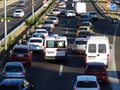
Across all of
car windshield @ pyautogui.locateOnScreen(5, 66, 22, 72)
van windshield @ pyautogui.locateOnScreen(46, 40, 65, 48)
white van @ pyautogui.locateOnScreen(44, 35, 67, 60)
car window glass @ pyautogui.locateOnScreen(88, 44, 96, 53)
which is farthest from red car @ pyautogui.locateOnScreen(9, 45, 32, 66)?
car windshield @ pyautogui.locateOnScreen(5, 66, 22, 72)

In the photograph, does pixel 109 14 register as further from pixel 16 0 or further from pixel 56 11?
pixel 16 0

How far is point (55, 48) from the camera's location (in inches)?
1668

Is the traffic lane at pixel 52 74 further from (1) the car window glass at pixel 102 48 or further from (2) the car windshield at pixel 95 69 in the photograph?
(1) the car window glass at pixel 102 48

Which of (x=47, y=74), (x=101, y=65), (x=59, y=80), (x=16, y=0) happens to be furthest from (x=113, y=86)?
(x=16, y=0)

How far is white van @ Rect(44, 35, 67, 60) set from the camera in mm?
42378

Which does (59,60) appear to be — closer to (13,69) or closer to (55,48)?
(55,48)

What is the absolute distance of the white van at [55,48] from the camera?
42.4 meters

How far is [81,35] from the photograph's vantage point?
56.3m

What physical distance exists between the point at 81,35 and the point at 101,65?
75.1 feet

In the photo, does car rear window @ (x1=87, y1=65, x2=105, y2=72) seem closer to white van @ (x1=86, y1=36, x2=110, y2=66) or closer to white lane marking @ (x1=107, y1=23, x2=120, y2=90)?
white lane marking @ (x1=107, y1=23, x2=120, y2=90)

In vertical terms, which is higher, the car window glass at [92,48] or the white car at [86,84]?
the car window glass at [92,48]

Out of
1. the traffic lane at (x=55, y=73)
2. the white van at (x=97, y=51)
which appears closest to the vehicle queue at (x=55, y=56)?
the white van at (x=97, y=51)

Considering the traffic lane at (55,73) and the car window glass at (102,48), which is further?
the car window glass at (102,48)

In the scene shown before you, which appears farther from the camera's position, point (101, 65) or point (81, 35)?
point (81, 35)
